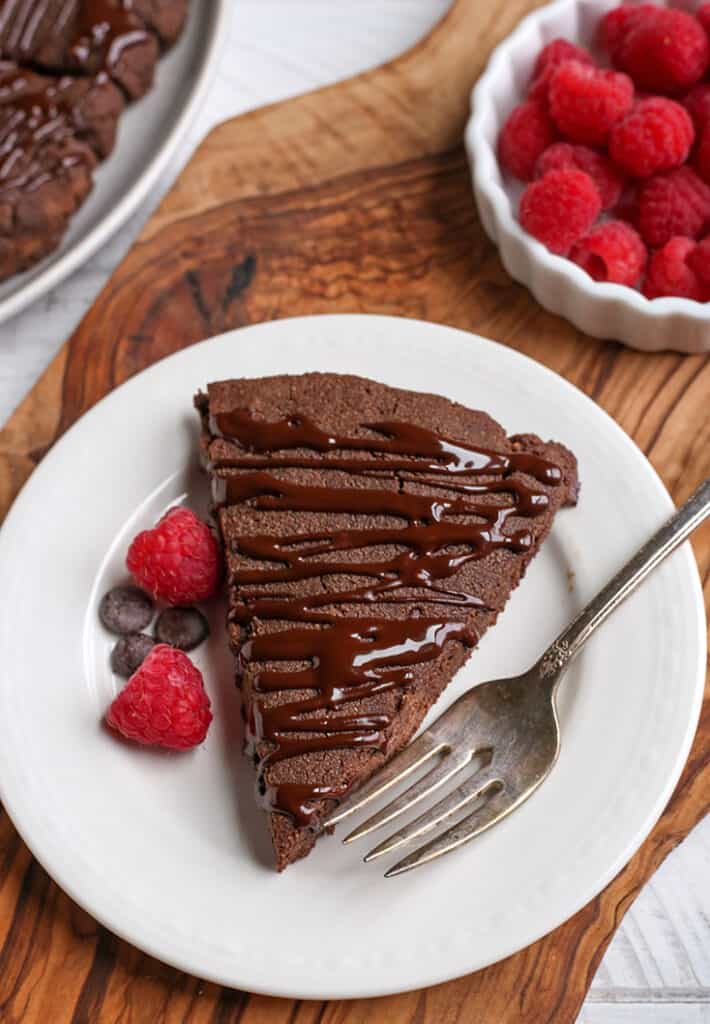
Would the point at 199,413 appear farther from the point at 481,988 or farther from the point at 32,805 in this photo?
the point at 481,988

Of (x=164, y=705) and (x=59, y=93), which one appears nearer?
(x=164, y=705)

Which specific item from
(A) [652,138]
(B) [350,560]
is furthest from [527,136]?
(B) [350,560]

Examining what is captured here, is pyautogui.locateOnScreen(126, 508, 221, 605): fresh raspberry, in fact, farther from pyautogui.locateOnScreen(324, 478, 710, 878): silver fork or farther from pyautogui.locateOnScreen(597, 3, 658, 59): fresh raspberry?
pyautogui.locateOnScreen(597, 3, 658, 59): fresh raspberry

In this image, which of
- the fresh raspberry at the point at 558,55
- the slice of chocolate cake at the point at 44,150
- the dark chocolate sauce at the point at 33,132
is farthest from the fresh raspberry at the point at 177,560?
the fresh raspberry at the point at 558,55

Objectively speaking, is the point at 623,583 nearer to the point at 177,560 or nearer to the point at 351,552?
the point at 351,552

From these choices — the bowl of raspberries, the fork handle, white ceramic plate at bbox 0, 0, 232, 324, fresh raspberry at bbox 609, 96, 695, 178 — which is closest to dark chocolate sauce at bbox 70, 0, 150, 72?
white ceramic plate at bbox 0, 0, 232, 324

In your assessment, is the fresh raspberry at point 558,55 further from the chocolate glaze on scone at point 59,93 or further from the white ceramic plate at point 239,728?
the chocolate glaze on scone at point 59,93
